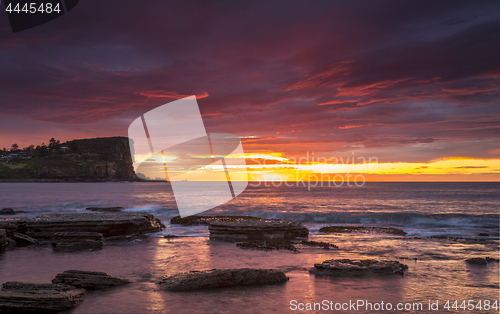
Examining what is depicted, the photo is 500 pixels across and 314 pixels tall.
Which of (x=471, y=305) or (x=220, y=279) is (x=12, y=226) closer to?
(x=220, y=279)

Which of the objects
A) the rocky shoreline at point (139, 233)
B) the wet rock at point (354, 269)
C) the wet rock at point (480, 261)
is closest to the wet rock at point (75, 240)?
the rocky shoreline at point (139, 233)

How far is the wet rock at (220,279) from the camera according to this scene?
39.0 feet

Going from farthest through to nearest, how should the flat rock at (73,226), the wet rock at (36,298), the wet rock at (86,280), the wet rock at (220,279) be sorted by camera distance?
the flat rock at (73,226) < the wet rock at (220,279) < the wet rock at (86,280) < the wet rock at (36,298)

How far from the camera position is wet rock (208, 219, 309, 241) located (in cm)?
2441

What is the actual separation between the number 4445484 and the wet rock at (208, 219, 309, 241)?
14.9m

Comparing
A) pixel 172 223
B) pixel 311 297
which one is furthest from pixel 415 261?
pixel 172 223

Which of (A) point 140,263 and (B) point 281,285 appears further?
(A) point 140,263

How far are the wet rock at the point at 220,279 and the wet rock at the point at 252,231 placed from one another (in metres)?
11.3

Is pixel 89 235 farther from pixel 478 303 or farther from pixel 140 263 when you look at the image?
pixel 478 303

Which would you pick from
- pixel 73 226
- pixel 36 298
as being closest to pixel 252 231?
pixel 73 226

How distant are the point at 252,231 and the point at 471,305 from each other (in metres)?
16.2

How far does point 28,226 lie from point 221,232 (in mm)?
16462

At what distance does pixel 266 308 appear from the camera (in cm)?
991

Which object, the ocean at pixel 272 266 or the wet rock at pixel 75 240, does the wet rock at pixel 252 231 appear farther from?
the wet rock at pixel 75 240
